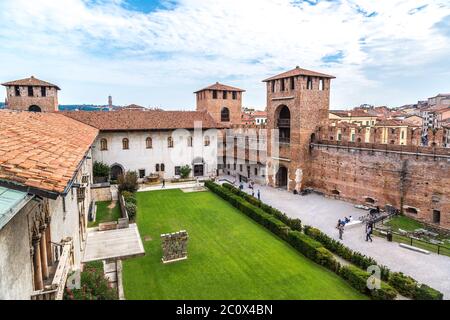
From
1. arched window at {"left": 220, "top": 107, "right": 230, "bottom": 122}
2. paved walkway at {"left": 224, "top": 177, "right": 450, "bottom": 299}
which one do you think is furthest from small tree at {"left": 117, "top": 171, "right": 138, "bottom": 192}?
arched window at {"left": 220, "top": 107, "right": 230, "bottom": 122}

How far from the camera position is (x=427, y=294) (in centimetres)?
1143

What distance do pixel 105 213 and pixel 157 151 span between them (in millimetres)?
11476

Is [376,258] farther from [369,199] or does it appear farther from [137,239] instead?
[137,239]

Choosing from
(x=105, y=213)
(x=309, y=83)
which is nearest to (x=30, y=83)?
(x=105, y=213)

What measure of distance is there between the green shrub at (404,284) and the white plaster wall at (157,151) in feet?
81.0

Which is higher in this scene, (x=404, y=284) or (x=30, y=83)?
(x=30, y=83)

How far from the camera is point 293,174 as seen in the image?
94.9 feet

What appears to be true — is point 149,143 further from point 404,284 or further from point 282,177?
point 404,284

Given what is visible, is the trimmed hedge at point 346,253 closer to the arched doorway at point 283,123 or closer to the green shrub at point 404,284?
the green shrub at point 404,284

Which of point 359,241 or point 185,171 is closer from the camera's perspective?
point 359,241

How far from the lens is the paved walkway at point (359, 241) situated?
1415 centimetres

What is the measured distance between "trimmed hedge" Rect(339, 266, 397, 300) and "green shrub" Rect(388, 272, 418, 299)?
1.59ft
